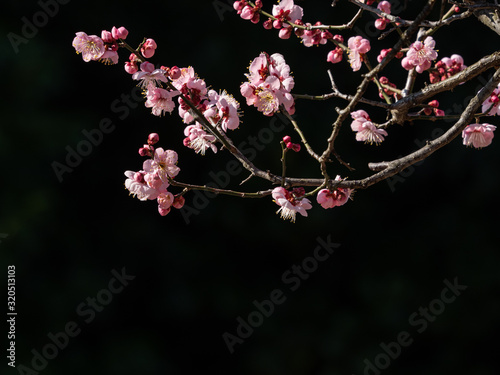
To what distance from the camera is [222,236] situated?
2.40 m

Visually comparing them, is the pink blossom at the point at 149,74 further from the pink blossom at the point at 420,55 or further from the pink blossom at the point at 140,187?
the pink blossom at the point at 420,55

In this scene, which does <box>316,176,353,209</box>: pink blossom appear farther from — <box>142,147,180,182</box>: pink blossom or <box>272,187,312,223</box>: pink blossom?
<box>142,147,180,182</box>: pink blossom

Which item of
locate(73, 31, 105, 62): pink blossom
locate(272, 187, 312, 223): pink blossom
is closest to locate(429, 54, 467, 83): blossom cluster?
locate(272, 187, 312, 223): pink blossom

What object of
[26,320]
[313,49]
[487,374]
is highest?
[313,49]

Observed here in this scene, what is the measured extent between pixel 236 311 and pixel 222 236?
0.28m

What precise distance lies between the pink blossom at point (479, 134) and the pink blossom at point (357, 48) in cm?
24

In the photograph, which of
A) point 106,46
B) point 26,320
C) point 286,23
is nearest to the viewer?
point 106,46

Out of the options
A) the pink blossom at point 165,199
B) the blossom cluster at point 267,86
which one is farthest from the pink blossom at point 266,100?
the pink blossom at point 165,199

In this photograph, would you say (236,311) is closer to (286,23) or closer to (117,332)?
(117,332)

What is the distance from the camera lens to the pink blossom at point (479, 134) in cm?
113

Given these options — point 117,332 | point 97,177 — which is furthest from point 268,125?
point 117,332

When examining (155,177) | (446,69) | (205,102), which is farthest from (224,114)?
(446,69)

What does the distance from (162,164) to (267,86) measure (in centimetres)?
22

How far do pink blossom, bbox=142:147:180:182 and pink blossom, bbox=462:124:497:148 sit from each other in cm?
53
